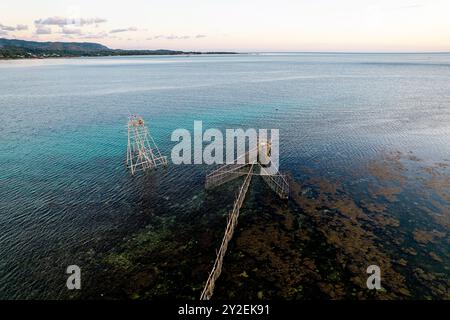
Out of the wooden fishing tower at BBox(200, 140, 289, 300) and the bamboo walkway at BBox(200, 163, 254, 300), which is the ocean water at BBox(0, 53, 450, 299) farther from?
the bamboo walkway at BBox(200, 163, 254, 300)

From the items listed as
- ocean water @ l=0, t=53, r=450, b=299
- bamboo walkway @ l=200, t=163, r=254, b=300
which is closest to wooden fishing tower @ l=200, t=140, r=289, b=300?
bamboo walkway @ l=200, t=163, r=254, b=300

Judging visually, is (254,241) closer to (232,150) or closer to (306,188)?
(306,188)

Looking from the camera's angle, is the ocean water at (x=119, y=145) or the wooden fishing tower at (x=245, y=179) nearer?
the wooden fishing tower at (x=245, y=179)

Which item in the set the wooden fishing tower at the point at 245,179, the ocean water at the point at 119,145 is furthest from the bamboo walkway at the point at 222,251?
the ocean water at the point at 119,145

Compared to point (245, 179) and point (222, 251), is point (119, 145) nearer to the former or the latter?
point (245, 179)

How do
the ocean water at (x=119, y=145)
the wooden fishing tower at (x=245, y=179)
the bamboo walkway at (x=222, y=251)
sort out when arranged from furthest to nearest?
1. the ocean water at (x=119, y=145)
2. the wooden fishing tower at (x=245, y=179)
3. the bamboo walkway at (x=222, y=251)

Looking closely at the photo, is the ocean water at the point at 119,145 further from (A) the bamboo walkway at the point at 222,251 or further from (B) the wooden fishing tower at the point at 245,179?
(A) the bamboo walkway at the point at 222,251
